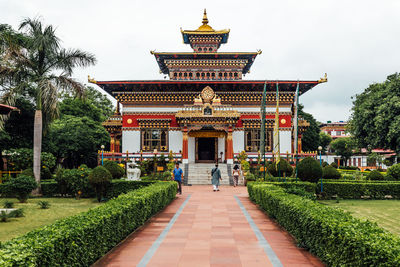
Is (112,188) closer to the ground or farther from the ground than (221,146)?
closer to the ground

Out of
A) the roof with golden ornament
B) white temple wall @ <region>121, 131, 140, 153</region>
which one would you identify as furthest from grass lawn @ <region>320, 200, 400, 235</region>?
the roof with golden ornament

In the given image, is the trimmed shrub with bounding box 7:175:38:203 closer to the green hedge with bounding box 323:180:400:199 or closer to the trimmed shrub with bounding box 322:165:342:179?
the green hedge with bounding box 323:180:400:199

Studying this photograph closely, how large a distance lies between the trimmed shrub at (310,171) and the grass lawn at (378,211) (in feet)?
4.52

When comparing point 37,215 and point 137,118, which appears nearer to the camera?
point 37,215

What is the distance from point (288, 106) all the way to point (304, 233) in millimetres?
25718

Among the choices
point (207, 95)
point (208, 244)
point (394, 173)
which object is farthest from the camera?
point (207, 95)

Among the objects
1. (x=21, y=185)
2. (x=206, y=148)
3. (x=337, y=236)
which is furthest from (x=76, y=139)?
(x=337, y=236)

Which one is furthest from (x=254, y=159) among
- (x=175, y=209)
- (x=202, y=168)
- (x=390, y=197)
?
(x=175, y=209)

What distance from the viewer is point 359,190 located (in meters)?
19.8

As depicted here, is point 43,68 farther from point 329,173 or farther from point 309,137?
point 309,137

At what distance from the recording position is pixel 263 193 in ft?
45.3

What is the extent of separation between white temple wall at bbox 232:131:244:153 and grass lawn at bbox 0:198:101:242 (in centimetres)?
1618

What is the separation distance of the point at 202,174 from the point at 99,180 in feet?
38.3

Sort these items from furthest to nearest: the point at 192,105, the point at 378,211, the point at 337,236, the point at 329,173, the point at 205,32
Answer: the point at 205,32 < the point at 192,105 < the point at 329,173 < the point at 378,211 < the point at 337,236
